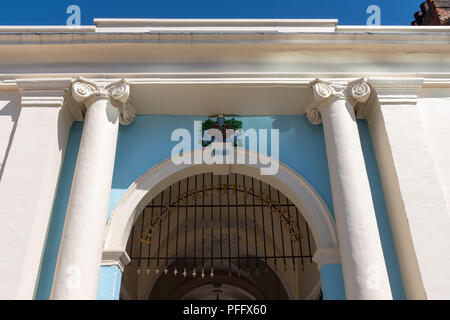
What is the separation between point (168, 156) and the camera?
711 cm

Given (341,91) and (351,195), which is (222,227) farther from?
(351,195)

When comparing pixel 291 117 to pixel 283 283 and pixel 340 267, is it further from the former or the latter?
pixel 283 283

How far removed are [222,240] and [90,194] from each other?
639cm

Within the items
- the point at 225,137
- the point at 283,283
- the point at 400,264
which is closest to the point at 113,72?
the point at 225,137

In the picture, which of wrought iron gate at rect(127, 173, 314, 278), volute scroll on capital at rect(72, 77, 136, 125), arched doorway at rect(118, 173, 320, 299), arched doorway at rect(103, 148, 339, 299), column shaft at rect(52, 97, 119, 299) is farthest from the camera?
wrought iron gate at rect(127, 173, 314, 278)

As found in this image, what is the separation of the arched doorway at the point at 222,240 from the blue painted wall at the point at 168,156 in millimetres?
875

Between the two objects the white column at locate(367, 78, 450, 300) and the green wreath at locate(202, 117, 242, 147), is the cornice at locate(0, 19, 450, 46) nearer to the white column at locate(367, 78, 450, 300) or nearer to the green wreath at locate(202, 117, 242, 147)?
the white column at locate(367, 78, 450, 300)

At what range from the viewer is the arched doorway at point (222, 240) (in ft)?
25.1

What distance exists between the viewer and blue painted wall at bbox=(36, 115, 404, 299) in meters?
6.20

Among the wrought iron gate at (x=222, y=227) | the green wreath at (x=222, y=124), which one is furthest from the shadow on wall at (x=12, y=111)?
the wrought iron gate at (x=222, y=227)

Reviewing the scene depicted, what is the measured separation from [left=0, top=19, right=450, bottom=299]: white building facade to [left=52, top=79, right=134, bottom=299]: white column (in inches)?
0.9

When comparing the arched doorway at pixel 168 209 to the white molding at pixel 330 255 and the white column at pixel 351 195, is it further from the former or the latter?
the white column at pixel 351 195

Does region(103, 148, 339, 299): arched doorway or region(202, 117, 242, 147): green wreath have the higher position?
region(202, 117, 242, 147): green wreath

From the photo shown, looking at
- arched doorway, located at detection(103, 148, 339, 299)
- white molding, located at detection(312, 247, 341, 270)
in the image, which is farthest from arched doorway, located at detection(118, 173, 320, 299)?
white molding, located at detection(312, 247, 341, 270)
